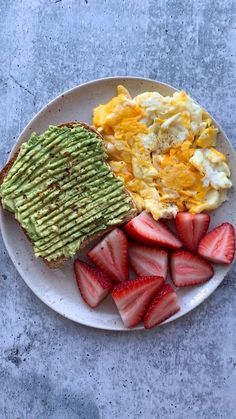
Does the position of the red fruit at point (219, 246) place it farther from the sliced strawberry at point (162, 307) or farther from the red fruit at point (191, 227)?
the sliced strawberry at point (162, 307)

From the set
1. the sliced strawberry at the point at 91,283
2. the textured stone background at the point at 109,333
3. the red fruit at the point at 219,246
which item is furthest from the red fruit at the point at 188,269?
the sliced strawberry at the point at 91,283

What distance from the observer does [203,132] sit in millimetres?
2439

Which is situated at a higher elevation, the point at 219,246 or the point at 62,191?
the point at 62,191

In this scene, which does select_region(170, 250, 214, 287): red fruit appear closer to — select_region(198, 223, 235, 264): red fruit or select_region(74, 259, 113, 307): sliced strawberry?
select_region(198, 223, 235, 264): red fruit

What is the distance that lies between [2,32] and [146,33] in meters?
0.58

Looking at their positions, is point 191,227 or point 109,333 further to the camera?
point 109,333

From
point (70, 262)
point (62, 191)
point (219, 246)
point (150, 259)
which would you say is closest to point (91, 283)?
point (70, 262)

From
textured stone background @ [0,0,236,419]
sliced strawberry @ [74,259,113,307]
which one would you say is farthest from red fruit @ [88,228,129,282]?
textured stone background @ [0,0,236,419]

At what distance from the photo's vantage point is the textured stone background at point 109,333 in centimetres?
256

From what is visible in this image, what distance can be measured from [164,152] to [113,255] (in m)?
0.43

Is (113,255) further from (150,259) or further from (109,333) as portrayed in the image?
(109,333)

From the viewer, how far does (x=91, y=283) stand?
2455 millimetres

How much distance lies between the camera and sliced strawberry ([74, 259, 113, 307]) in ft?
8.03

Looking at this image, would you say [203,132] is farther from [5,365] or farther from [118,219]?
[5,365]
